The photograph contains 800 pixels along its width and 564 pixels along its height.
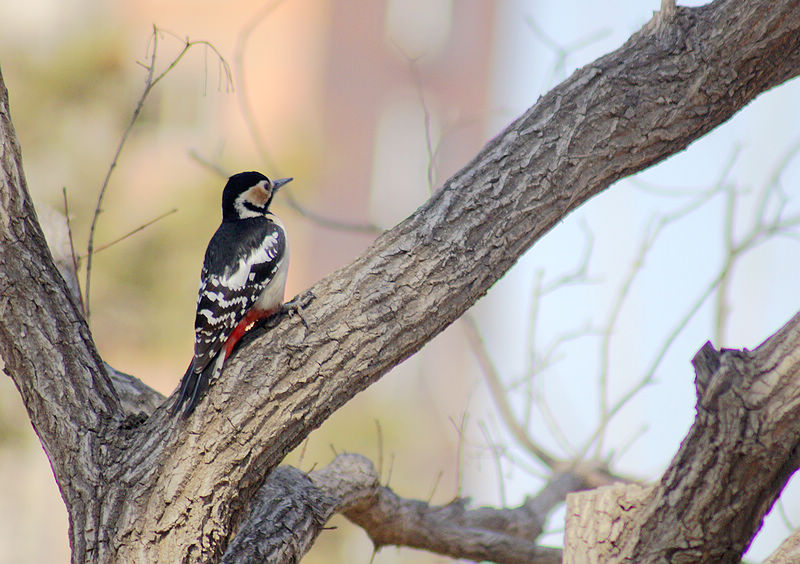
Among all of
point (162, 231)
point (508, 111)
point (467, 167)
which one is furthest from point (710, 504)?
point (162, 231)

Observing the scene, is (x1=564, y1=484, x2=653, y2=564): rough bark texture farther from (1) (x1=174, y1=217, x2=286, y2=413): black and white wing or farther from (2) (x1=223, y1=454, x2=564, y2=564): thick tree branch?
(1) (x1=174, y1=217, x2=286, y2=413): black and white wing

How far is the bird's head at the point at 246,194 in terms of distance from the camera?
12.2 feet

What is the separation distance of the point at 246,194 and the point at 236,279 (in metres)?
0.71

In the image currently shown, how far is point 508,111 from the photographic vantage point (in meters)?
4.69

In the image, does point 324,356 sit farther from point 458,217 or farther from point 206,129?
point 206,129

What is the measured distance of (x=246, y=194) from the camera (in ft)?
12.3

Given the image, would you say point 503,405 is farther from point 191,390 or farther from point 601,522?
point 191,390

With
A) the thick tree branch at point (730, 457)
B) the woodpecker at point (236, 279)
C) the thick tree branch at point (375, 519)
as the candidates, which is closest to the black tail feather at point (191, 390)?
the woodpecker at point (236, 279)

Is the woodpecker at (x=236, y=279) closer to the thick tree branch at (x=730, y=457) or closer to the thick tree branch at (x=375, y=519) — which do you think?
the thick tree branch at (x=375, y=519)

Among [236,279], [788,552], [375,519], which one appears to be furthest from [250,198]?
[788,552]

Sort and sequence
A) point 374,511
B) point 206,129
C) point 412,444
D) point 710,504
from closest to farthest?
point 710,504 < point 374,511 < point 206,129 < point 412,444

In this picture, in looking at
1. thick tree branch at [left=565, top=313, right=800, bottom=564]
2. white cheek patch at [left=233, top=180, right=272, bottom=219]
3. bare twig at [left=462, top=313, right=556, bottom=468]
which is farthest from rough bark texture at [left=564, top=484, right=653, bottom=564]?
bare twig at [left=462, top=313, right=556, bottom=468]

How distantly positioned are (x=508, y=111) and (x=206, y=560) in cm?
314

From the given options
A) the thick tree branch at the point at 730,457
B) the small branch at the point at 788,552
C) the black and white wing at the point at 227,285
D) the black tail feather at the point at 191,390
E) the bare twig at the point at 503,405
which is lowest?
the small branch at the point at 788,552
